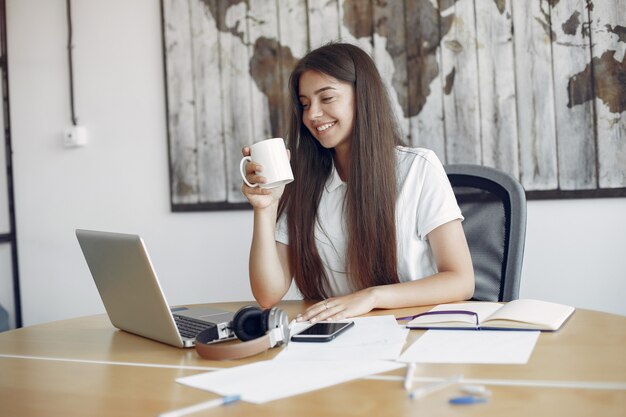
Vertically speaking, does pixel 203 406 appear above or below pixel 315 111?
below

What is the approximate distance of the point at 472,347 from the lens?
105 cm

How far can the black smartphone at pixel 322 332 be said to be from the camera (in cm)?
115

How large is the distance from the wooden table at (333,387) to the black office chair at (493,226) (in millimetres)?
422

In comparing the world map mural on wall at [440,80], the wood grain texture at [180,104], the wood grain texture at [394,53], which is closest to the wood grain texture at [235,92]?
the world map mural on wall at [440,80]

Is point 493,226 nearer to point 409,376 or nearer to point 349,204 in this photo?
point 349,204

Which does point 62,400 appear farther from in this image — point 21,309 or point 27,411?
point 21,309

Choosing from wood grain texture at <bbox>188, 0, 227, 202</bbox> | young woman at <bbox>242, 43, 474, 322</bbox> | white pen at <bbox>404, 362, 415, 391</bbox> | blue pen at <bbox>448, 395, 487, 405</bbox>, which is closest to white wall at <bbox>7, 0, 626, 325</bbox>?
wood grain texture at <bbox>188, 0, 227, 202</bbox>

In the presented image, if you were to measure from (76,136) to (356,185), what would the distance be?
1785mm

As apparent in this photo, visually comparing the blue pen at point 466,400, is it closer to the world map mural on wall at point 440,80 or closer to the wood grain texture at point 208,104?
the world map mural on wall at point 440,80

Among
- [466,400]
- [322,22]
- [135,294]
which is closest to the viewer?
[466,400]

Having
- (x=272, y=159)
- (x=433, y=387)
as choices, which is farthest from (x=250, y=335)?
(x=272, y=159)

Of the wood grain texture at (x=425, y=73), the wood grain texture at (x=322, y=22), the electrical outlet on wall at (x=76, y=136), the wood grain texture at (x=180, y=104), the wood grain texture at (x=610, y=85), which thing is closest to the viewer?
the wood grain texture at (x=610, y=85)

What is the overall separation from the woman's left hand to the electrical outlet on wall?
6.75 feet

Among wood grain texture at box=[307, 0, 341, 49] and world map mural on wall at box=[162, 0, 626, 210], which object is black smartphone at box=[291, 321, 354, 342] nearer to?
world map mural on wall at box=[162, 0, 626, 210]
